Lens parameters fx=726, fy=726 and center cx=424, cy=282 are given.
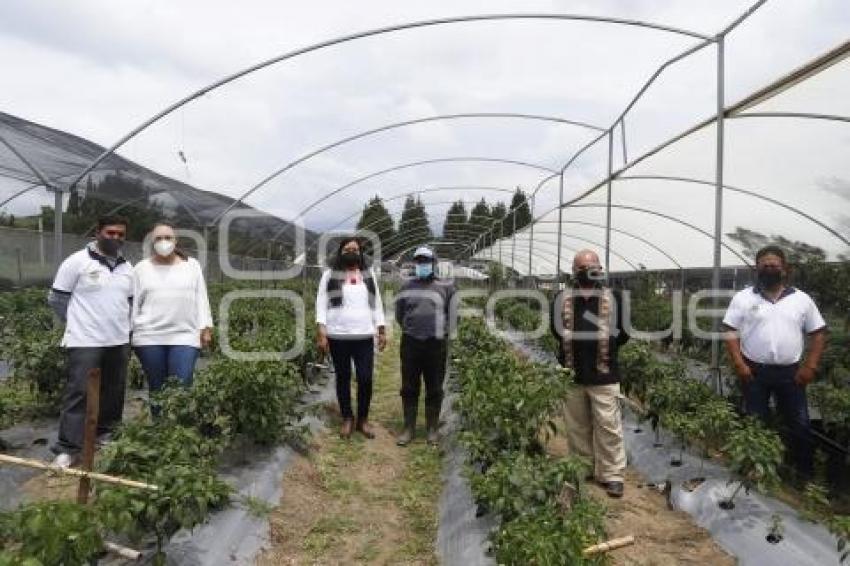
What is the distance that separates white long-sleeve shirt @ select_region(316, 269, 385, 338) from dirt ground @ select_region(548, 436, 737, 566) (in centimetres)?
211

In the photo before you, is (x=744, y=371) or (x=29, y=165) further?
(x=29, y=165)

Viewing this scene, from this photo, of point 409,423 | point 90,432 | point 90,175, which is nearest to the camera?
point 90,432

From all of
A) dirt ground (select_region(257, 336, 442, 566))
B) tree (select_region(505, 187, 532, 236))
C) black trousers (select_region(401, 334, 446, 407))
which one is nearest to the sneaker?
dirt ground (select_region(257, 336, 442, 566))

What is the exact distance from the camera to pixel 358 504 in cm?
474

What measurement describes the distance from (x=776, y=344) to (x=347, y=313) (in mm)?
3045

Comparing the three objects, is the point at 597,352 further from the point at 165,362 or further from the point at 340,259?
the point at 165,362

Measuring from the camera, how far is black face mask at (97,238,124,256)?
451cm

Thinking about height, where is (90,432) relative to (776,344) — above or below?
below

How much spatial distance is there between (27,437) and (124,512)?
3.02 metres

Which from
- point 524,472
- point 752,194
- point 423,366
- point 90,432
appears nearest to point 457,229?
point 752,194

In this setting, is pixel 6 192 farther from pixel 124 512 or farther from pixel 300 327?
pixel 124 512

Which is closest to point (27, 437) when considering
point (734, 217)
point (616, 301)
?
point (616, 301)

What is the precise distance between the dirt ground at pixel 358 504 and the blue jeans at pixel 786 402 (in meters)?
2.22

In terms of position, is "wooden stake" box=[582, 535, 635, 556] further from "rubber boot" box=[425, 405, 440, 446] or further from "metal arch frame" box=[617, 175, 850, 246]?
→ "metal arch frame" box=[617, 175, 850, 246]
